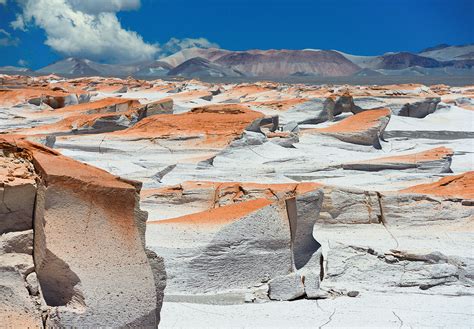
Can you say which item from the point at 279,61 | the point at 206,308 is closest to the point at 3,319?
the point at 206,308

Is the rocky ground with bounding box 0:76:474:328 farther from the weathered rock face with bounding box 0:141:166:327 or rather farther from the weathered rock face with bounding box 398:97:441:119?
the weathered rock face with bounding box 398:97:441:119

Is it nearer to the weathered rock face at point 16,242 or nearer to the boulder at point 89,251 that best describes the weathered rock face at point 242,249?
the boulder at point 89,251

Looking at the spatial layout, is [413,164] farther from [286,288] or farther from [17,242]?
[17,242]

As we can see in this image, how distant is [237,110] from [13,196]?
10412mm

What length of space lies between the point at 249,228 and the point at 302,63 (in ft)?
480

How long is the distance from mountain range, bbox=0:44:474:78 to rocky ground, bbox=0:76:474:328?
105062 mm

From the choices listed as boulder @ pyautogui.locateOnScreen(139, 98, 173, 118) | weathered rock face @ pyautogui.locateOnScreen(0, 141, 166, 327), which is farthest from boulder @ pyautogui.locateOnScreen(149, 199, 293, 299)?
boulder @ pyautogui.locateOnScreen(139, 98, 173, 118)

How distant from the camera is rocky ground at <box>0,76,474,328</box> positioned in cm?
337

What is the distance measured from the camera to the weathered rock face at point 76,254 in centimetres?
320

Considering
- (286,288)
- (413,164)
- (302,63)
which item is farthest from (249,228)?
(302,63)

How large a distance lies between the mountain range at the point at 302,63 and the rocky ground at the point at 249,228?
10506cm

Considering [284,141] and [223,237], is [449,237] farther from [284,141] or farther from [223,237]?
[284,141]

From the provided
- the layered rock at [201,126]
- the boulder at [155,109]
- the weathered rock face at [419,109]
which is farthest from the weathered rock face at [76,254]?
the weathered rock face at [419,109]

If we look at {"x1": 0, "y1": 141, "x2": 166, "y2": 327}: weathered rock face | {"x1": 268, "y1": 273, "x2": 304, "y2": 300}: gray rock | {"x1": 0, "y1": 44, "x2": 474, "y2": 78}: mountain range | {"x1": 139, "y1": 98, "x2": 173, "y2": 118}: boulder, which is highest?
{"x1": 0, "y1": 44, "x2": 474, "y2": 78}: mountain range
